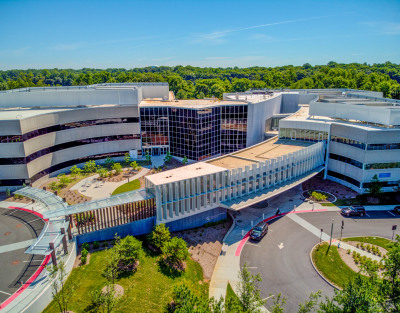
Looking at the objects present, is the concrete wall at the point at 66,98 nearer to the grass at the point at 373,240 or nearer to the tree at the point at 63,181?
the tree at the point at 63,181

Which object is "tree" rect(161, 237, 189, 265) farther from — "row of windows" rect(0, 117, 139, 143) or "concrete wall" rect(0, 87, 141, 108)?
"concrete wall" rect(0, 87, 141, 108)

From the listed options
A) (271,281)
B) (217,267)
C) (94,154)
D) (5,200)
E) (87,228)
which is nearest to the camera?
(271,281)

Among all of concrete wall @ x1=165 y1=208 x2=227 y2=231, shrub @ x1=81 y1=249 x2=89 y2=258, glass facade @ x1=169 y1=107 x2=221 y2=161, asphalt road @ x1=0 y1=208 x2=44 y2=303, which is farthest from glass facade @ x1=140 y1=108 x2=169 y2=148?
shrub @ x1=81 y1=249 x2=89 y2=258

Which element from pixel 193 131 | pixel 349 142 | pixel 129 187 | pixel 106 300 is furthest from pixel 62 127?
pixel 349 142

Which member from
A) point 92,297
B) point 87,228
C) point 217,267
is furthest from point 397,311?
point 87,228

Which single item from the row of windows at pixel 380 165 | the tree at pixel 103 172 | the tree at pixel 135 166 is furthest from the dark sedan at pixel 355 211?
the tree at pixel 103 172

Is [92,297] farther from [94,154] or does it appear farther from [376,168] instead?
[376,168]
